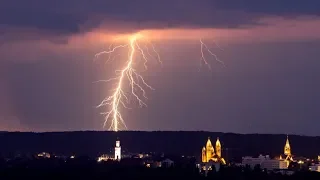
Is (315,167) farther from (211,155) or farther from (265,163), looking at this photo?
(211,155)

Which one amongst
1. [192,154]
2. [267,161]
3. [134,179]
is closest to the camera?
[134,179]

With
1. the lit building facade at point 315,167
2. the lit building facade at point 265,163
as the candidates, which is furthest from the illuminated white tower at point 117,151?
the lit building facade at point 315,167

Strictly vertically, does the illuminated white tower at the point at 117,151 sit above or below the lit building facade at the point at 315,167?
above

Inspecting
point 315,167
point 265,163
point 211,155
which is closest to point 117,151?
point 265,163

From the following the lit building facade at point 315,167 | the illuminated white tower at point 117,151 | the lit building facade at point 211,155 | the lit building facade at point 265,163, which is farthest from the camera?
the illuminated white tower at point 117,151

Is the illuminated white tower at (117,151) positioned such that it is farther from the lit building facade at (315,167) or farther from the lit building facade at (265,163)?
the lit building facade at (315,167)

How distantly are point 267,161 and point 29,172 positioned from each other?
40990 mm

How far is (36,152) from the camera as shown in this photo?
196000mm

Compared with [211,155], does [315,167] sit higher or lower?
lower

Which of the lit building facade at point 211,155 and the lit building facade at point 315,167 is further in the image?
the lit building facade at point 211,155

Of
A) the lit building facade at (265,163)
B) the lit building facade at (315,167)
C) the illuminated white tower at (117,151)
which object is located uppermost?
the illuminated white tower at (117,151)

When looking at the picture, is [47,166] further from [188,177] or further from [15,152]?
[15,152]

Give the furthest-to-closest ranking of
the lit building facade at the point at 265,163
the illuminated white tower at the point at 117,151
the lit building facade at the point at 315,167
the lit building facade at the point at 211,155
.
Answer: the illuminated white tower at the point at 117,151
the lit building facade at the point at 265,163
the lit building facade at the point at 211,155
the lit building facade at the point at 315,167

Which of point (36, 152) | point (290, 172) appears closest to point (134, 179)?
point (290, 172)
